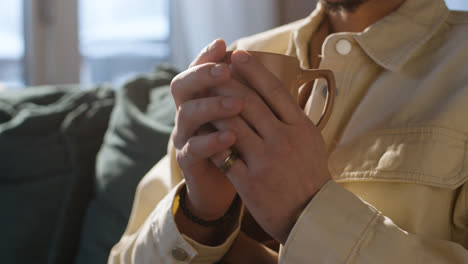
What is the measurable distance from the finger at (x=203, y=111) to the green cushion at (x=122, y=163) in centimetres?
64

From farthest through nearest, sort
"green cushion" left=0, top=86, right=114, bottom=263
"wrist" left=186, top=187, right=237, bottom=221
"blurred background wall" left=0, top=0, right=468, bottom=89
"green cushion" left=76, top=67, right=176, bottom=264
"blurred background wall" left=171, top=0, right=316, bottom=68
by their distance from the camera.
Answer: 1. "blurred background wall" left=0, top=0, right=468, bottom=89
2. "blurred background wall" left=171, top=0, right=316, bottom=68
3. "green cushion" left=0, top=86, right=114, bottom=263
4. "green cushion" left=76, top=67, right=176, bottom=264
5. "wrist" left=186, top=187, right=237, bottom=221

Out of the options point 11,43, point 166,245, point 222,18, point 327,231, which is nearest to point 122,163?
point 166,245

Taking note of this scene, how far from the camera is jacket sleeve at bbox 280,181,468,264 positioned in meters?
0.53

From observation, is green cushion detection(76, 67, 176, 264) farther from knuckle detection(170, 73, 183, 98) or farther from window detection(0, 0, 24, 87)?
window detection(0, 0, 24, 87)

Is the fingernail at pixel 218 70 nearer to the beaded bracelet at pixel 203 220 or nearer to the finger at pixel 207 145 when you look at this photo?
the finger at pixel 207 145

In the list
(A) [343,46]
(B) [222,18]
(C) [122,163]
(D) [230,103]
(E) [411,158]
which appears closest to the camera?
(D) [230,103]

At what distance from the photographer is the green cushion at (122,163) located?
122 centimetres

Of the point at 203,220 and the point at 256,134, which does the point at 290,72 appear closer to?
the point at 256,134

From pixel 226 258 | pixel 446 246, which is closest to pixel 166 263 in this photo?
pixel 226 258

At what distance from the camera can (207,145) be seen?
1.74 ft

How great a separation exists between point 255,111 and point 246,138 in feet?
0.11

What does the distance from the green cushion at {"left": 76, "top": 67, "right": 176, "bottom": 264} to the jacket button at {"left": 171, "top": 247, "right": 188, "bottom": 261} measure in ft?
1.73

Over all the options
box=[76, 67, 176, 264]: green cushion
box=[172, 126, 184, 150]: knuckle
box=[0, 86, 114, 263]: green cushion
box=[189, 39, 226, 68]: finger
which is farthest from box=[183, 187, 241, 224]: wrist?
box=[0, 86, 114, 263]: green cushion

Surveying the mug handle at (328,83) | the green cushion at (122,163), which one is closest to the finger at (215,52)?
the mug handle at (328,83)
